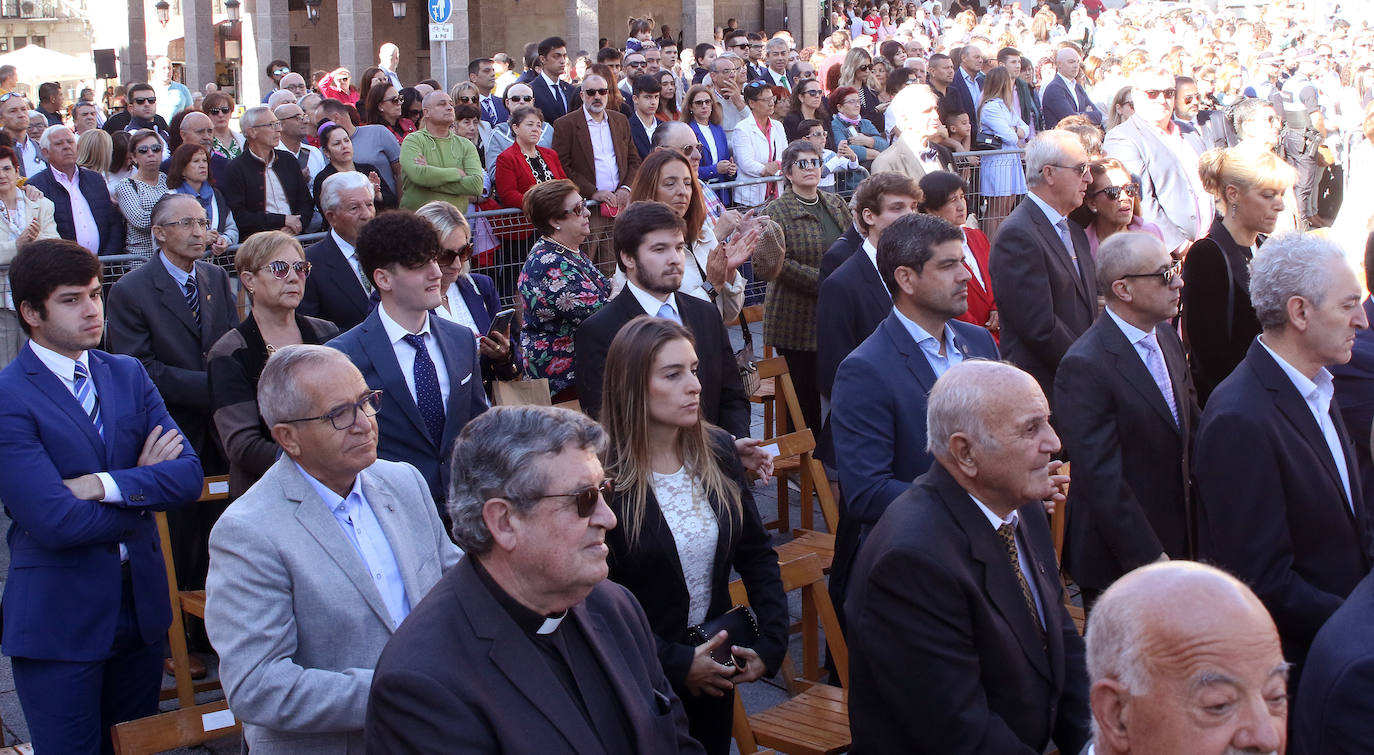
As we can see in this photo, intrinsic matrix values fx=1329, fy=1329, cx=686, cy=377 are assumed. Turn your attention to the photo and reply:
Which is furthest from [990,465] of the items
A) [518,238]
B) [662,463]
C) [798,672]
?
[518,238]

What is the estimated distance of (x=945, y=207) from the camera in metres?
6.78

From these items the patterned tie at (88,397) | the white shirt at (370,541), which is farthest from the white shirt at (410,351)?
the white shirt at (370,541)

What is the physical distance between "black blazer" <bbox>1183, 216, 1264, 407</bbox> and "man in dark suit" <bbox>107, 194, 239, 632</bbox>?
4515 millimetres

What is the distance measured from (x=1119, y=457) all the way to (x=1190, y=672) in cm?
250

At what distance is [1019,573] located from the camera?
3.41 meters

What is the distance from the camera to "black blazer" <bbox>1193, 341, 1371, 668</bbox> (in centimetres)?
394

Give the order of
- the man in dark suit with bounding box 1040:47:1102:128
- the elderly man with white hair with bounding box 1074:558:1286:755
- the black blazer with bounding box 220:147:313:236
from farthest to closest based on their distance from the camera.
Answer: the man in dark suit with bounding box 1040:47:1102:128, the black blazer with bounding box 220:147:313:236, the elderly man with white hair with bounding box 1074:558:1286:755

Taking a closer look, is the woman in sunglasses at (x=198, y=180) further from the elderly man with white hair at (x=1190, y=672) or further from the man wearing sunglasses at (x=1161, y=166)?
the elderly man with white hair at (x=1190, y=672)

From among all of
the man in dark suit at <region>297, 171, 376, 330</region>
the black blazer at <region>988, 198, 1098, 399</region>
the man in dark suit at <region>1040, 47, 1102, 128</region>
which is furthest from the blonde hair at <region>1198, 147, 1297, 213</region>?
the man in dark suit at <region>1040, 47, 1102, 128</region>

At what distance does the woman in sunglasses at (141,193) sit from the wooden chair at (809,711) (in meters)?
5.71

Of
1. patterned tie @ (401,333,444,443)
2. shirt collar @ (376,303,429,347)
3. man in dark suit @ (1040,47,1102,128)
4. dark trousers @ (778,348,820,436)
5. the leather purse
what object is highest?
man in dark suit @ (1040,47,1102,128)

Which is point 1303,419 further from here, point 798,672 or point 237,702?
point 237,702

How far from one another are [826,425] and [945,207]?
1.48 m

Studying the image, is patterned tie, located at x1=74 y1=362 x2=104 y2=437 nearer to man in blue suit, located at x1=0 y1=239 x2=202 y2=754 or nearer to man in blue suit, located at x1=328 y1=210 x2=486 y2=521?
man in blue suit, located at x1=0 y1=239 x2=202 y2=754
